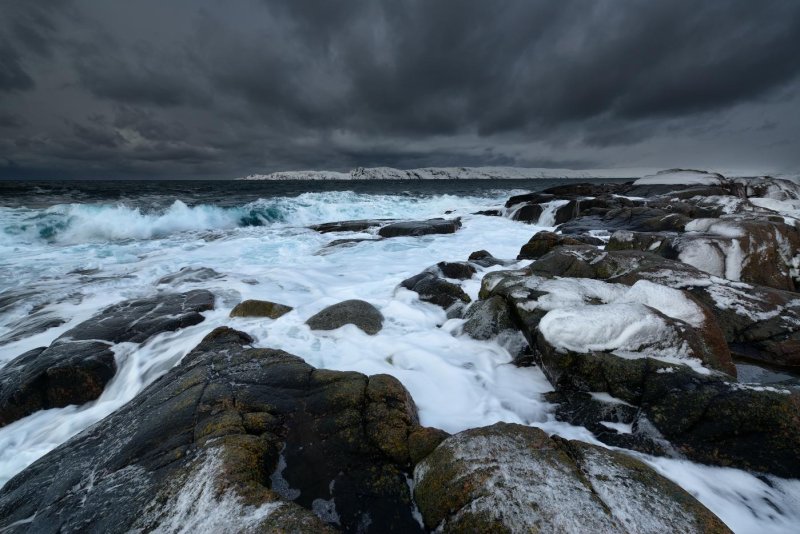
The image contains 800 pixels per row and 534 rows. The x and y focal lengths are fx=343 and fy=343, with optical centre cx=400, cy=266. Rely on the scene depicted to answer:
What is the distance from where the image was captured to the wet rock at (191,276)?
8.92 metres

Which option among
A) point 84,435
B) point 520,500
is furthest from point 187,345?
point 520,500

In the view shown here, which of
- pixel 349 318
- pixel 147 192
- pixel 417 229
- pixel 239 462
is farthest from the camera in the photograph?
pixel 147 192

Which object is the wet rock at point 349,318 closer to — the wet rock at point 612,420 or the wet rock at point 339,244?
the wet rock at point 612,420

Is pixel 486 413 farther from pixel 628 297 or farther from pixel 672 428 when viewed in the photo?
pixel 628 297

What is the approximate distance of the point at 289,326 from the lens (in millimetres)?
5758

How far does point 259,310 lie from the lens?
6.29 metres

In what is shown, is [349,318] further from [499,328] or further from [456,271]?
[456,271]

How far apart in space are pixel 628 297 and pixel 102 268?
1373 centimetres

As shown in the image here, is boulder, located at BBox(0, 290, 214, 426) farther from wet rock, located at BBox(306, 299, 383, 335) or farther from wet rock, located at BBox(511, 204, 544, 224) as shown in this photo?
wet rock, located at BBox(511, 204, 544, 224)

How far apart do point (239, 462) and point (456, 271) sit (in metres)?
6.29

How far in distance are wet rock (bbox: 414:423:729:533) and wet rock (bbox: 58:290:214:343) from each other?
539 cm

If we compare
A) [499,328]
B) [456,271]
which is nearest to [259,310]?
[499,328]

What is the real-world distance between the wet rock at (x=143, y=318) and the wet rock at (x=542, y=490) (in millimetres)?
5390

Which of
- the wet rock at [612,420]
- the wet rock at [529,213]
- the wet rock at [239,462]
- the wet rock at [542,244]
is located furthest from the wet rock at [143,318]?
the wet rock at [529,213]
